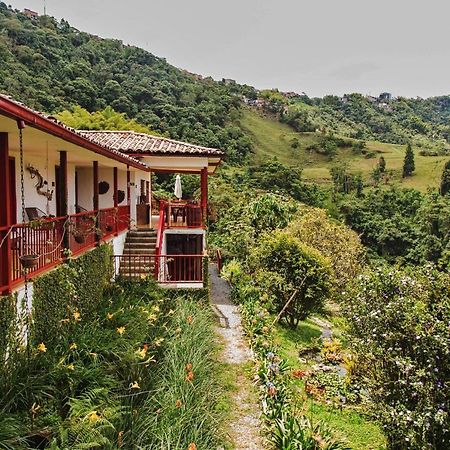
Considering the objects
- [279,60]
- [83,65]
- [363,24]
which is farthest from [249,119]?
[363,24]

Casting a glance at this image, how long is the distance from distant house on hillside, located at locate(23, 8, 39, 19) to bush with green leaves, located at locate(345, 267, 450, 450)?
195ft

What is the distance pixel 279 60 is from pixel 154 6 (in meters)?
38.7

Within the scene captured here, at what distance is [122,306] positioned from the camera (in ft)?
34.4

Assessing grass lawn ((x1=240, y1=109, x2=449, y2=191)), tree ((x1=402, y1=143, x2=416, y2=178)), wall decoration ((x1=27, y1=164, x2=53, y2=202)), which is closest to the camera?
wall decoration ((x1=27, y1=164, x2=53, y2=202))

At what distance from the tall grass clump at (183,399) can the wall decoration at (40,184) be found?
5661 millimetres

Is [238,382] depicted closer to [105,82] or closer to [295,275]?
[295,275]

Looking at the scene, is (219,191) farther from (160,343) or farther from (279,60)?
(279,60)

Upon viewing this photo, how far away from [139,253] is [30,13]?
176 ft

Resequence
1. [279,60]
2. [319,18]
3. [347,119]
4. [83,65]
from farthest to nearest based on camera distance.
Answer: [347,119], [279,60], [83,65], [319,18]

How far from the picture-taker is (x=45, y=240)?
8211mm

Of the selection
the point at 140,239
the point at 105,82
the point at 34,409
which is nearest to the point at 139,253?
Answer: the point at 140,239

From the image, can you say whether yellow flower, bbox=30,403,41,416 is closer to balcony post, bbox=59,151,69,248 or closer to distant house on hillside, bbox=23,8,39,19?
balcony post, bbox=59,151,69,248

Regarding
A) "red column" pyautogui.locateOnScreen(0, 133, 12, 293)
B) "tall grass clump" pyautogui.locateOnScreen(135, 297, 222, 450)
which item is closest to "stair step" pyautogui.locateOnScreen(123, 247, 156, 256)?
"tall grass clump" pyautogui.locateOnScreen(135, 297, 222, 450)

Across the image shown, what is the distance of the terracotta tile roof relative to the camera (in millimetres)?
16844
